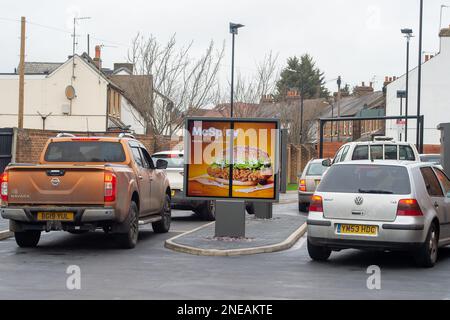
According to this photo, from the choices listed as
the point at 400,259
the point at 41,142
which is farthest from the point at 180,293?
the point at 41,142

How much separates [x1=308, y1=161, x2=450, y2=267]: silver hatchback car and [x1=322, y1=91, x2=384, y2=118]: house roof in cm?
7541

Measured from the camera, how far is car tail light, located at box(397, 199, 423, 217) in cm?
1237

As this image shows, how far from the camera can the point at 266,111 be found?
6375cm

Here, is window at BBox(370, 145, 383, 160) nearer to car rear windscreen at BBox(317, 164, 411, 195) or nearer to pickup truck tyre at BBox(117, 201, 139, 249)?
pickup truck tyre at BBox(117, 201, 139, 249)

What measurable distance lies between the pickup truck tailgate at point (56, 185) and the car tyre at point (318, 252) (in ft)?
11.5

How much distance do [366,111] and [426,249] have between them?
238 ft

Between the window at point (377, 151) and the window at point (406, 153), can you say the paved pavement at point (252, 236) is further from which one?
the window at point (406, 153)

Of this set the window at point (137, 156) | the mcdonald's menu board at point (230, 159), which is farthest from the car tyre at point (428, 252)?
the window at point (137, 156)

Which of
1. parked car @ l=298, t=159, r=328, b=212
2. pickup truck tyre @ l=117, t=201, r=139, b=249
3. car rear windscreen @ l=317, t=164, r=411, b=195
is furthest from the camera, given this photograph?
parked car @ l=298, t=159, r=328, b=212

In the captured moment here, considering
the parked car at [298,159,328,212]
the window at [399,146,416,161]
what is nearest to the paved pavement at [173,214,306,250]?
Result: the window at [399,146,416,161]

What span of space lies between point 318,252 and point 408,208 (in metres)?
1.72

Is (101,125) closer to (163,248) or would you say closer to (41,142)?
(41,142)

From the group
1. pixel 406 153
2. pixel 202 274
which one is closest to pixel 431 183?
pixel 202 274
